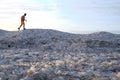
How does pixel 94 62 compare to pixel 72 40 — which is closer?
pixel 94 62

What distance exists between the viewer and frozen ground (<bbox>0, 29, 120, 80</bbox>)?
17.6 m

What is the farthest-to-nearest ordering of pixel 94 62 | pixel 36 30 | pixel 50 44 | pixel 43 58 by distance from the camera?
pixel 36 30 < pixel 50 44 < pixel 43 58 < pixel 94 62

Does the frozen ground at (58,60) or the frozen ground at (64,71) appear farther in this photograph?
the frozen ground at (58,60)

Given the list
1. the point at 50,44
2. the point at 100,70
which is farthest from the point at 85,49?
the point at 100,70

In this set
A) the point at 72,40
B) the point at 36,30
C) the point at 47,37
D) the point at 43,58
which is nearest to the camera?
the point at 43,58

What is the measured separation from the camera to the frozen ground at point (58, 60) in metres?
17.6

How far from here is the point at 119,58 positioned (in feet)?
81.1

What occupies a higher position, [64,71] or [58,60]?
[58,60]

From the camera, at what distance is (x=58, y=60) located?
74.3 feet

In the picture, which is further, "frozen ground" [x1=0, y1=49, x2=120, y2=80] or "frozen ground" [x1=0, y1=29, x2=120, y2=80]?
"frozen ground" [x1=0, y1=29, x2=120, y2=80]

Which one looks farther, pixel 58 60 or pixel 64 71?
pixel 58 60

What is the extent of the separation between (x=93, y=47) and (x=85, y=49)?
2143 mm

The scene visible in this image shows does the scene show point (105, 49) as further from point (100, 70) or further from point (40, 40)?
point (100, 70)

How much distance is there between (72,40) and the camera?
36250 mm
